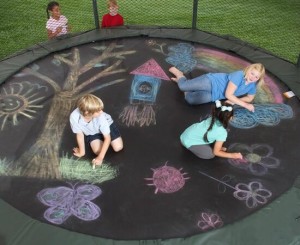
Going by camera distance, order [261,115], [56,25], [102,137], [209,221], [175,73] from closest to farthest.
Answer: [209,221] < [102,137] < [261,115] < [175,73] < [56,25]

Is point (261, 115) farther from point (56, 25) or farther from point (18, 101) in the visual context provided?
point (56, 25)

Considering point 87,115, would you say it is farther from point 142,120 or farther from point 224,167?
point 224,167

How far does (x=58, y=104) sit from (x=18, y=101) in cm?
35

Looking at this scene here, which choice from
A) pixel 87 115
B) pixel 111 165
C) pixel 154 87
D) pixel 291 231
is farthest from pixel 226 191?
pixel 154 87

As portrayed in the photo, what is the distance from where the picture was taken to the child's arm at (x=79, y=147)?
7.94 ft

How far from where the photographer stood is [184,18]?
5.03 meters

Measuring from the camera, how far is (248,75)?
8.83ft

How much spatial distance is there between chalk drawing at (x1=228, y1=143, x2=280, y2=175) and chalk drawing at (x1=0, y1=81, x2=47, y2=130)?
167 centimetres

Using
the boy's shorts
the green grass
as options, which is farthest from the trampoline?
the green grass

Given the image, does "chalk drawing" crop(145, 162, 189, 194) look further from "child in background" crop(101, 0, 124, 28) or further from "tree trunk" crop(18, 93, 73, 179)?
"child in background" crop(101, 0, 124, 28)

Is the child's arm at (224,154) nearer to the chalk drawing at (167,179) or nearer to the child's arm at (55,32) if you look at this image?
the chalk drawing at (167,179)

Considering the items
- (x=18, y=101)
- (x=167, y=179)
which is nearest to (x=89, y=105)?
(x=167, y=179)

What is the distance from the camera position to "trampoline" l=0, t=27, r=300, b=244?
7.13ft

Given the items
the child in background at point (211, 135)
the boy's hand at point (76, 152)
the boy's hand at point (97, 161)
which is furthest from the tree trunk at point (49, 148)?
the child in background at point (211, 135)
